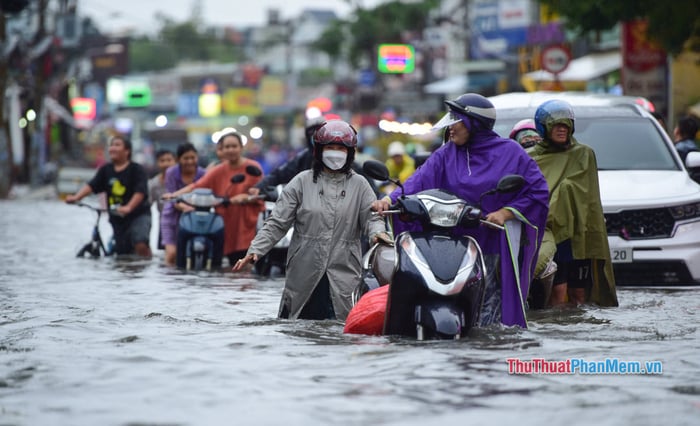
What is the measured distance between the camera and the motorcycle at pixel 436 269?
8312 millimetres

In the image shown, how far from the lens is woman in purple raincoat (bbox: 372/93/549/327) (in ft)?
29.7

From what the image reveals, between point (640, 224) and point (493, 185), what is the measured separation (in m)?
4.35

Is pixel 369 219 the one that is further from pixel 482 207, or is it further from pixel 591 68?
pixel 591 68

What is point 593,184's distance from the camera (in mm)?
11359

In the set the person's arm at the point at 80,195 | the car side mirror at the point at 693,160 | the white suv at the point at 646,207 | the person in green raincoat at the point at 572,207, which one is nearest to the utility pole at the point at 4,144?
the person's arm at the point at 80,195

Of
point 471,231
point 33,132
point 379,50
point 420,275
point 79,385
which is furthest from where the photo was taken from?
point 379,50

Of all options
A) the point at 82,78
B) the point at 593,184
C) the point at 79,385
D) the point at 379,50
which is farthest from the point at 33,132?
the point at 79,385

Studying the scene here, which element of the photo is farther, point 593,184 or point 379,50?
point 379,50

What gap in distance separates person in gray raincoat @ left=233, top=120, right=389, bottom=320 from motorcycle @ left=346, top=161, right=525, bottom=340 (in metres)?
1.23

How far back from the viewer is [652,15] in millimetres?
24391

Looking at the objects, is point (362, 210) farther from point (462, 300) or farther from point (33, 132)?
point (33, 132)

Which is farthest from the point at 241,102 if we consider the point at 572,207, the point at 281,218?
the point at 281,218

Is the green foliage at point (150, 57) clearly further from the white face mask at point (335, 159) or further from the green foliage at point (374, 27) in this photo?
the white face mask at point (335, 159)

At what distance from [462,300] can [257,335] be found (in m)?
1.67
